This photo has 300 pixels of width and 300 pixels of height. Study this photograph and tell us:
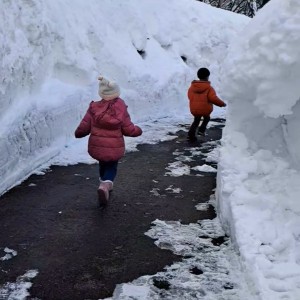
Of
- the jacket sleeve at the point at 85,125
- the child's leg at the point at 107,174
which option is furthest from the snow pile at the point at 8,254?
the jacket sleeve at the point at 85,125

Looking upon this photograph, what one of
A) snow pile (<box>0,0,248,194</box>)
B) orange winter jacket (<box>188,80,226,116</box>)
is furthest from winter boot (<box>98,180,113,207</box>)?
orange winter jacket (<box>188,80,226,116</box>)

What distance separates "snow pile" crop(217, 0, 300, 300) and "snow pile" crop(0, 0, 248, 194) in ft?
9.59

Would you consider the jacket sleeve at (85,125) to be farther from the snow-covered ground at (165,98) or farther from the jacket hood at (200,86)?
the jacket hood at (200,86)

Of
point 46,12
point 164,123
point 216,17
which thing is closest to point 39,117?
point 46,12

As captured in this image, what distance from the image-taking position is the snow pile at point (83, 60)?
722 centimetres

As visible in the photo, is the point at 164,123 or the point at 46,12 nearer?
the point at 46,12

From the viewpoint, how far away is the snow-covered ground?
4.46 metres

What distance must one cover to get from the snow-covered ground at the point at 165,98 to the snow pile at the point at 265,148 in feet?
0.03

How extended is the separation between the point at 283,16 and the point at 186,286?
2516 mm

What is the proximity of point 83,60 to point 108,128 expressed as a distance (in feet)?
15.5

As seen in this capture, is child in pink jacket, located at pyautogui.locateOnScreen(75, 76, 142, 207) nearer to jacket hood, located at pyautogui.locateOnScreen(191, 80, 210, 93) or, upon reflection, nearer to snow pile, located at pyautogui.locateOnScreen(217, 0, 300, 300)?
snow pile, located at pyautogui.locateOnScreen(217, 0, 300, 300)

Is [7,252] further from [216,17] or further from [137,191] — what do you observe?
[216,17]

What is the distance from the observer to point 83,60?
1041cm

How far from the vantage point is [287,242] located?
13.5 ft
